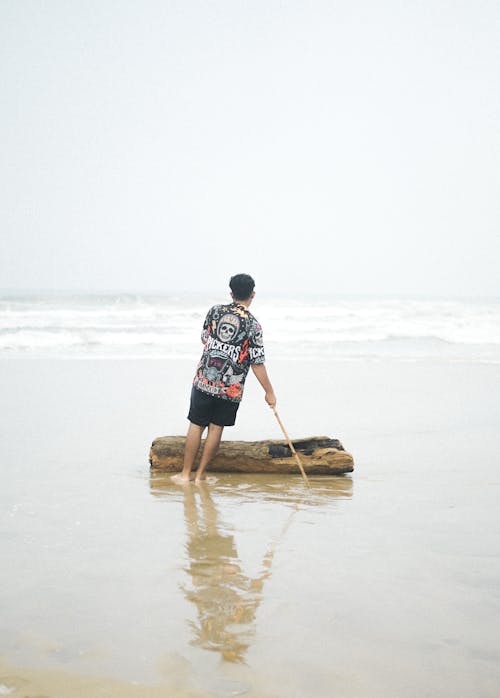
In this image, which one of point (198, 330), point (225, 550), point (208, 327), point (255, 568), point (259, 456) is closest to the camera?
point (255, 568)

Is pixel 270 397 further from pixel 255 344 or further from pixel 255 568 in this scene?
pixel 255 568

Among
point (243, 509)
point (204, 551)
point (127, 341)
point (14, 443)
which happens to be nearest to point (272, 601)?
point (204, 551)

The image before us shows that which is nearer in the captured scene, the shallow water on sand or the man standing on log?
the shallow water on sand

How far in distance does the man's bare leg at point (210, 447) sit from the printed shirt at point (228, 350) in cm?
26

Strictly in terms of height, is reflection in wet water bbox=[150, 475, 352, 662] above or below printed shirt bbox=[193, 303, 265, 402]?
below

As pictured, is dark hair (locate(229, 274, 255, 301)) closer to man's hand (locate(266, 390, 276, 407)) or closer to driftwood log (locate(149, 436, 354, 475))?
man's hand (locate(266, 390, 276, 407))

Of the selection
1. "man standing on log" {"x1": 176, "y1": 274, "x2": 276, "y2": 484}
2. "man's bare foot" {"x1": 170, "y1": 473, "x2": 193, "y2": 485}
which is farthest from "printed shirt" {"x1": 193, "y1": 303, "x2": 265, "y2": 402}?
"man's bare foot" {"x1": 170, "y1": 473, "x2": 193, "y2": 485}

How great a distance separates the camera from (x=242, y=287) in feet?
17.6

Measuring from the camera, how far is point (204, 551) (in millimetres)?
3816

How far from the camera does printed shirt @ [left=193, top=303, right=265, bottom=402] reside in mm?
5359

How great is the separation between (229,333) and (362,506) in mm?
1555

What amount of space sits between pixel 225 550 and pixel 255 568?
12.4 inches

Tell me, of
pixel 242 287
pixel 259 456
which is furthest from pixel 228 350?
pixel 259 456

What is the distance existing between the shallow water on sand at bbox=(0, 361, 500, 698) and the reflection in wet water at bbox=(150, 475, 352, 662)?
0.04ft
